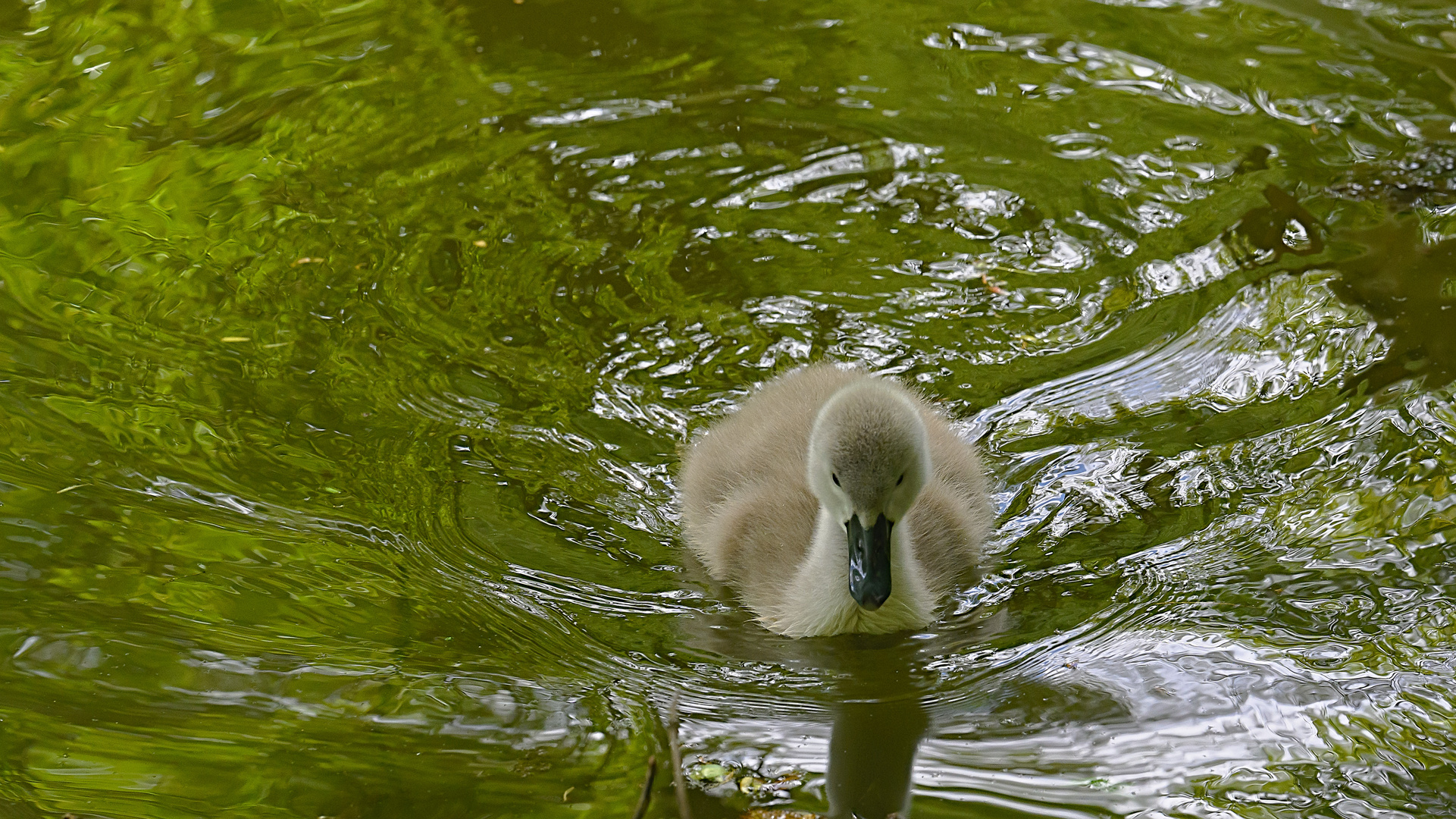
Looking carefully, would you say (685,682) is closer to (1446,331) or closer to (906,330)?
(906,330)

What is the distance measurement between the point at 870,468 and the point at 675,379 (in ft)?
4.90

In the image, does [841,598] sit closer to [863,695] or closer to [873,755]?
[863,695]

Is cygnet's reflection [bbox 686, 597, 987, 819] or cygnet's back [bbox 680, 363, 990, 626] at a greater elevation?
cygnet's back [bbox 680, 363, 990, 626]

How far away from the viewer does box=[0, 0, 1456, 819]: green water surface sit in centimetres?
342

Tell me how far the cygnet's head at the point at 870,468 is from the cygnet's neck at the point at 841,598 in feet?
0.44

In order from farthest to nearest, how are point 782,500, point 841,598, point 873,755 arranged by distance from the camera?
point 782,500 < point 841,598 < point 873,755

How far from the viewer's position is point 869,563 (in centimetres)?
375

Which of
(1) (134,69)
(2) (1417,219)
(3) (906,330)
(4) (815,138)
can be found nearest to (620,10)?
(4) (815,138)

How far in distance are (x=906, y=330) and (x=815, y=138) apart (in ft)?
4.54

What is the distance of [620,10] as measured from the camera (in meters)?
7.21

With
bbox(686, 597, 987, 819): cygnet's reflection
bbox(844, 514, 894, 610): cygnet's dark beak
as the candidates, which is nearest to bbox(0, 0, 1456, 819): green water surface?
bbox(686, 597, 987, 819): cygnet's reflection

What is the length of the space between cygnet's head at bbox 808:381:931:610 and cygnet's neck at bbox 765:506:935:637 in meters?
0.13

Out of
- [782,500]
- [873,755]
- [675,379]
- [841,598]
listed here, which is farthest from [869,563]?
[675,379]

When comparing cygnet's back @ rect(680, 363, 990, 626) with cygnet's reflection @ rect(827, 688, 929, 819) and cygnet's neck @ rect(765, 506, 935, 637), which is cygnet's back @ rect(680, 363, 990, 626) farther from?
cygnet's reflection @ rect(827, 688, 929, 819)
